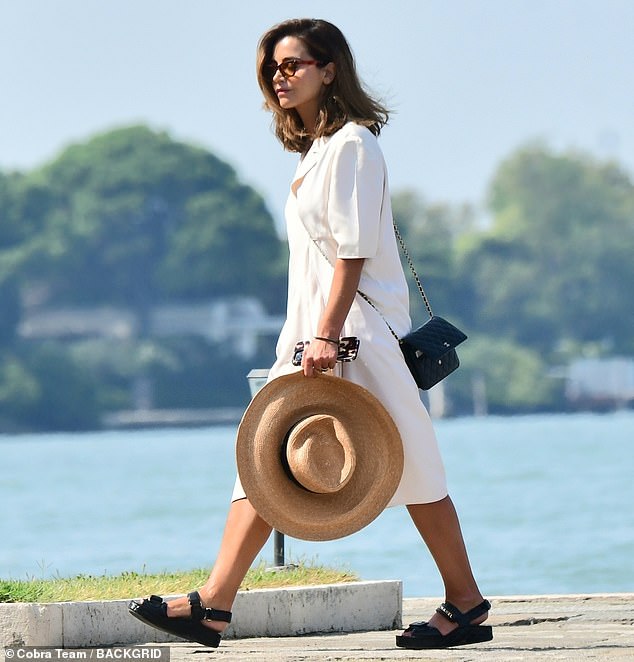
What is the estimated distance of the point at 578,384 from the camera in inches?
3007

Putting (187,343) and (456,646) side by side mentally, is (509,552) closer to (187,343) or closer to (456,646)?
(456,646)

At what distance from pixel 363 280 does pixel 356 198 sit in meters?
0.22

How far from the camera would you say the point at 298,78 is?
480cm

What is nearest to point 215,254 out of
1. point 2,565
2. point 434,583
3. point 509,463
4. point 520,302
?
point 520,302

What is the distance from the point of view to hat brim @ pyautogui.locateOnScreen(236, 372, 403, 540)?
4691 mm

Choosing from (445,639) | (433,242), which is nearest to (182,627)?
(445,639)

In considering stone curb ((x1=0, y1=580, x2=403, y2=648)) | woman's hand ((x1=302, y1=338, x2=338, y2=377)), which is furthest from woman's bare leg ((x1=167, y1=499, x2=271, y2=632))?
stone curb ((x1=0, y1=580, x2=403, y2=648))

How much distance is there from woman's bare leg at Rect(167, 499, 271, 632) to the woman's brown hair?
3.28ft

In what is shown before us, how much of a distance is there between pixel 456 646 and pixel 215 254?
74534mm

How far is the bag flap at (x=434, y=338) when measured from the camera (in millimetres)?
4805

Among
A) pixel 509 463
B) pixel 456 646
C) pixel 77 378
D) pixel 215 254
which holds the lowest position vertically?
pixel 456 646

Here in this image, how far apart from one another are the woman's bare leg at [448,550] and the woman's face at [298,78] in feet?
3.54

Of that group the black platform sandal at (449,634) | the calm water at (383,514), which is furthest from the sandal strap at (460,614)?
the calm water at (383,514)

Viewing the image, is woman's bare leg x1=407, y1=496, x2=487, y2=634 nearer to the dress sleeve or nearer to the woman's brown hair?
the dress sleeve
